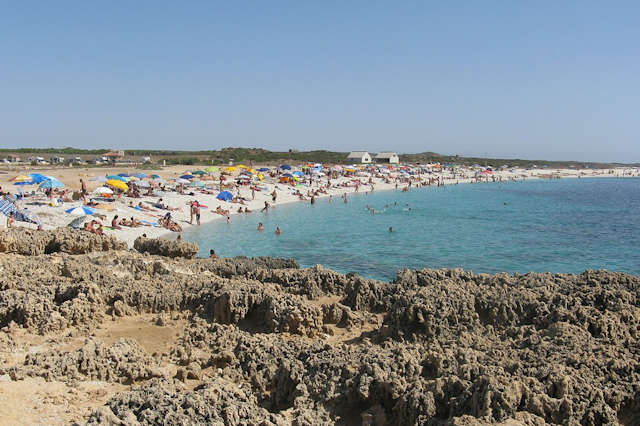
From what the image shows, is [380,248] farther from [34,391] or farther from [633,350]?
[34,391]

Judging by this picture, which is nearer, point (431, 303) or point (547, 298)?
point (431, 303)

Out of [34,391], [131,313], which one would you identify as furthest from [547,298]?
[34,391]

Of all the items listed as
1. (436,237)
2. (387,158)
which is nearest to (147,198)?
(436,237)

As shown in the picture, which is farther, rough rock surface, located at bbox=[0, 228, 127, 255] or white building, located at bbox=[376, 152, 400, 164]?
white building, located at bbox=[376, 152, 400, 164]

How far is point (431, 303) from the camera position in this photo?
7.78m

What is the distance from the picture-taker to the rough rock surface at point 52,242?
39.1 feet

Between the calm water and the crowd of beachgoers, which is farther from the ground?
the crowd of beachgoers

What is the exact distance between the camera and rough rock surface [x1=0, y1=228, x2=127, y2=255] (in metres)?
11.9

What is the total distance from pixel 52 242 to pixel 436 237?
2042 centimetres

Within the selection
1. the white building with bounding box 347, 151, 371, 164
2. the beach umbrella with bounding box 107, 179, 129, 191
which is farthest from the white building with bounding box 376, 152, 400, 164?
the beach umbrella with bounding box 107, 179, 129, 191

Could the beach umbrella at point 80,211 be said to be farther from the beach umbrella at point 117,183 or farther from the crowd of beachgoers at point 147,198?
the beach umbrella at point 117,183

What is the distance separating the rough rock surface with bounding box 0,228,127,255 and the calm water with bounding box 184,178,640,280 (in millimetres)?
8678

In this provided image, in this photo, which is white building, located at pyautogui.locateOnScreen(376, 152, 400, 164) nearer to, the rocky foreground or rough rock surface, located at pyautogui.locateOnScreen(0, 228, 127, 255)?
rough rock surface, located at pyautogui.locateOnScreen(0, 228, 127, 255)

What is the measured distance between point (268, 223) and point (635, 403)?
2668 centimetres
